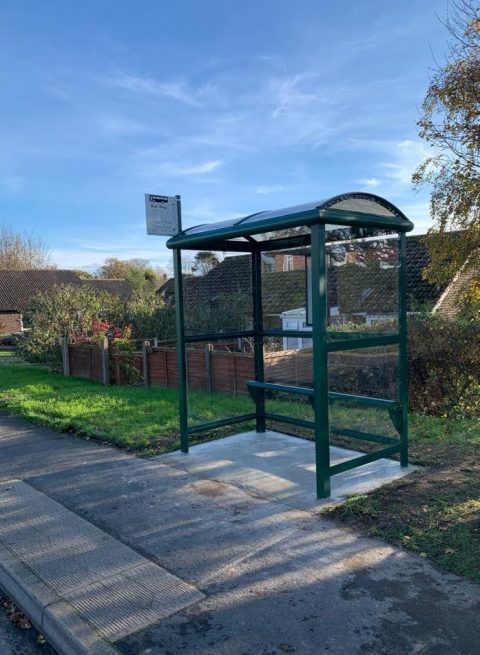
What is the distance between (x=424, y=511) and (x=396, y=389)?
1556 millimetres

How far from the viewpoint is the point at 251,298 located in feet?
21.3

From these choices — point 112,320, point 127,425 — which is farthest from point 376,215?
point 112,320

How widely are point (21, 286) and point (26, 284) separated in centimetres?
55

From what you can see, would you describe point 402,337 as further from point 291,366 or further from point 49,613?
point 49,613

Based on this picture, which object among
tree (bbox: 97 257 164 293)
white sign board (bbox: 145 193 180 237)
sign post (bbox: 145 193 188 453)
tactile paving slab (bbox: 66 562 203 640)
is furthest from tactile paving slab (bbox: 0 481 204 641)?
tree (bbox: 97 257 164 293)

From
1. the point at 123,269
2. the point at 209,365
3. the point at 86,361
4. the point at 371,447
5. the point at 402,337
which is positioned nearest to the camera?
the point at 402,337

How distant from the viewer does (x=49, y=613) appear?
294cm

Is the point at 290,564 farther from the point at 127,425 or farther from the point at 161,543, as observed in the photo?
the point at 127,425

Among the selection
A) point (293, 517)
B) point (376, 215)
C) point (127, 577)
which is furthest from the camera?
point (376, 215)

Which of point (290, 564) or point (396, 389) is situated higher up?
point (396, 389)

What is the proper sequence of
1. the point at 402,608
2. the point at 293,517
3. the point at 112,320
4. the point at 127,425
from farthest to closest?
the point at 112,320 < the point at 127,425 < the point at 293,517 < the point at 402,608

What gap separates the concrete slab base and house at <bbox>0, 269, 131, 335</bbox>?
103ft

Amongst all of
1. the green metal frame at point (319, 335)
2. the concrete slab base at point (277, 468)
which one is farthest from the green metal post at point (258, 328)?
the concrete slab base at point (277, 468)

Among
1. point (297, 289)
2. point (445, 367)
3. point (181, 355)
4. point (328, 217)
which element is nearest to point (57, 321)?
point (181, 355)
